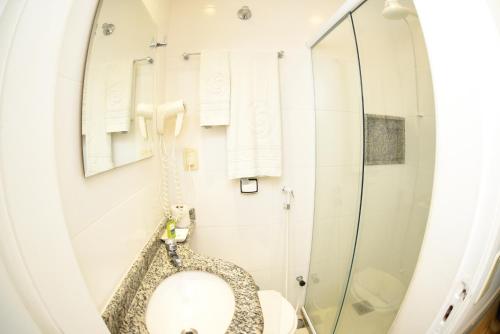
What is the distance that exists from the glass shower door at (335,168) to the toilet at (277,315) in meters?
0.31

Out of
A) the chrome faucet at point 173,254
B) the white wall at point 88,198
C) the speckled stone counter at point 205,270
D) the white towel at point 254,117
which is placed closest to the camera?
the white wall at point 88,198

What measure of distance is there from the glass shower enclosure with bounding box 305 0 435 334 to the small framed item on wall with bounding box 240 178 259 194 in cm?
44

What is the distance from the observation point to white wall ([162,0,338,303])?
1.11 m

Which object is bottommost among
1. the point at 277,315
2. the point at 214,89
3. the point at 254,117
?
the point at 277,315

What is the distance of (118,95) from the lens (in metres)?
0.63

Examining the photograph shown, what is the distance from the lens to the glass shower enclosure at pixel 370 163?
68cm

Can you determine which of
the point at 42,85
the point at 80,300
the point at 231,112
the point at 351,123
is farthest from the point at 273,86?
the point at 80,300

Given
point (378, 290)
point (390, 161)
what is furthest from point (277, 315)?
point (390, 161)

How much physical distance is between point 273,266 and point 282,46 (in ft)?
4.91

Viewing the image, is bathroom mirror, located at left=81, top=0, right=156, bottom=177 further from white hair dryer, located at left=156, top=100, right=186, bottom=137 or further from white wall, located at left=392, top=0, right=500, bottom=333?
white wall, located at left=392, top=0, right=500, bottom=333

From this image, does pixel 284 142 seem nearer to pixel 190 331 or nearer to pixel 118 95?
pixel 118 95

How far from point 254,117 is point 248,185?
0.43 metres

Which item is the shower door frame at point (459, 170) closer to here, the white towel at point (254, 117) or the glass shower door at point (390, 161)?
the glass shower door at point (390, 161)

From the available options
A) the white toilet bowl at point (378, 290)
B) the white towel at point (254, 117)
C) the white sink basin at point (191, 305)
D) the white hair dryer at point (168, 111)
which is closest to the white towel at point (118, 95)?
the white hair dryer at point (168, 111)
